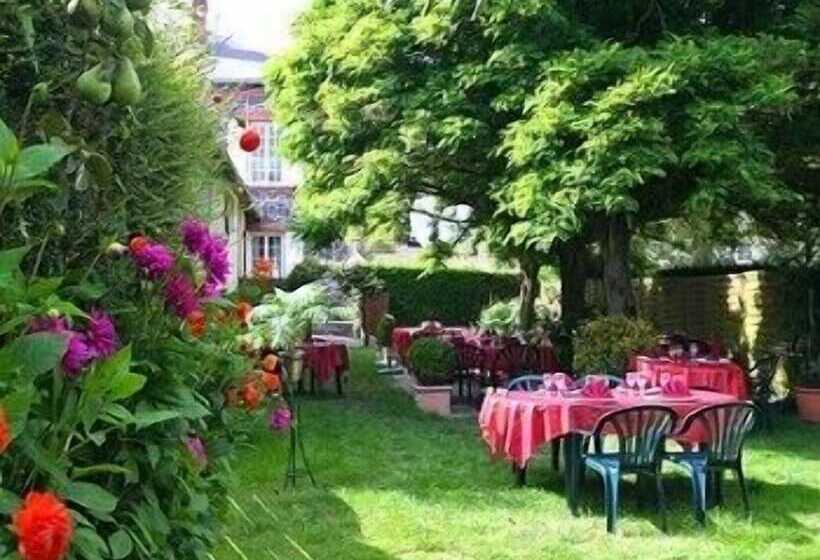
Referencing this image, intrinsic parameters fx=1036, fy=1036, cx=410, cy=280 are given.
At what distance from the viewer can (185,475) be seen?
2428 mm

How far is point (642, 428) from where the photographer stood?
6.88 m

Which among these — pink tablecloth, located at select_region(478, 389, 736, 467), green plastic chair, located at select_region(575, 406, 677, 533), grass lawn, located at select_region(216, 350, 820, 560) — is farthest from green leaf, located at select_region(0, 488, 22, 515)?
pink tablecloth, located at select_region(478, 389, 736, 467)

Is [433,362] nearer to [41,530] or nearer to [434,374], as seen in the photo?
[434,374]

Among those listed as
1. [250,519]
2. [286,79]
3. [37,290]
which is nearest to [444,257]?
[286,79]

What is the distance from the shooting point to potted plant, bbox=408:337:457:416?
13234 mm

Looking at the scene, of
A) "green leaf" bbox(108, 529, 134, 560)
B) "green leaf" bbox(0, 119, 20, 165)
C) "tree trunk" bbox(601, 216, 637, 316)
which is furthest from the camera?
"tree trunk" bbox(601, 216, 637, 316)

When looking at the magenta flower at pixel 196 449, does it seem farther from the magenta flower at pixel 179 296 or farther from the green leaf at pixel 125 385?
the green leaf at pixel 125 385

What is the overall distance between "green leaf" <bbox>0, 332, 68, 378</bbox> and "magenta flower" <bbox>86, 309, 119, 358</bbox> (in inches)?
11.8

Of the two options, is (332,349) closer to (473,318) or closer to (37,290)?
(473,318)

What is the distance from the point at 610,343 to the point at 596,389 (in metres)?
4.64

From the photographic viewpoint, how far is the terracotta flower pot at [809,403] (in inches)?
483

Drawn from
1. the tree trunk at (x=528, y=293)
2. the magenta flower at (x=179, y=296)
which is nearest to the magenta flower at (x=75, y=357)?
the magenta flower at (x=179, y=296)

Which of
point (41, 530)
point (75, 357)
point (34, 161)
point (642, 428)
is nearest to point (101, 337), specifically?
point (75, 357)

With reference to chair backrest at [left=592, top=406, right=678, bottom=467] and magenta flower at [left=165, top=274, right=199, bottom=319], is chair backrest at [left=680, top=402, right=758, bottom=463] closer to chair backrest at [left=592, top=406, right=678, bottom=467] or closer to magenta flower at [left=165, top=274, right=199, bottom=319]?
chair backrest at [left=592, top=406, right=678, bottom=467]
